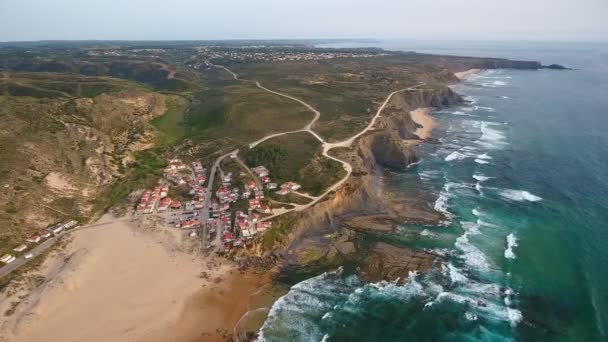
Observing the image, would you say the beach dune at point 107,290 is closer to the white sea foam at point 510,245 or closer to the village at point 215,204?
the village at point 215,204

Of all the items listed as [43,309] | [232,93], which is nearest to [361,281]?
[43,309]

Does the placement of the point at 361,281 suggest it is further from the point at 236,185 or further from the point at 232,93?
the point at 232,93

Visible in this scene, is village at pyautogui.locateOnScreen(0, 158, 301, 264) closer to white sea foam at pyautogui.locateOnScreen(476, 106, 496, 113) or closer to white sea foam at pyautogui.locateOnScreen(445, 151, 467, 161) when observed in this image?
white sea foam at pyautogui.locateOnScreen(445, 151, 467, 161)

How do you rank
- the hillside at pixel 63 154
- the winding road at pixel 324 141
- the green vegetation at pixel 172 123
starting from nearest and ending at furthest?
the hillside at pixel 63 154 < the winding road at pixel 324 141 < the green vegetation at pixel 172 123

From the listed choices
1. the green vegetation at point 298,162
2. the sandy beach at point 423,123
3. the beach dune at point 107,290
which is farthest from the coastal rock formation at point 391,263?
the sandy beach at point 423,123

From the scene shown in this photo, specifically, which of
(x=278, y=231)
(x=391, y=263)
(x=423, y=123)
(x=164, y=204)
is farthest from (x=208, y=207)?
(x=423, y=123)

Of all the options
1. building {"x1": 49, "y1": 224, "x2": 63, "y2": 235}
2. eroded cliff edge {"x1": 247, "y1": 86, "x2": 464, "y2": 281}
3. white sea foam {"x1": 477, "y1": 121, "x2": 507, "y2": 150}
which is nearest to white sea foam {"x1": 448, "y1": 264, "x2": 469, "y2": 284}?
eroded cliff edge {"x1": 247, "y1": 86, "x2": 464, "y2": 281}
